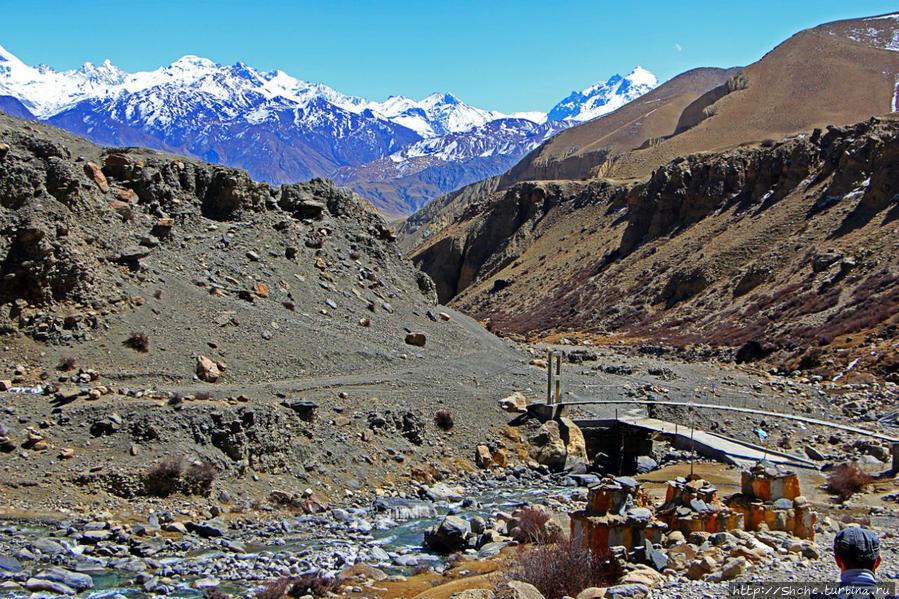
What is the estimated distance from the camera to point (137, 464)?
18062 mm

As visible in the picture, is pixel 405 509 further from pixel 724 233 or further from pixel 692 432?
pixel 724 233

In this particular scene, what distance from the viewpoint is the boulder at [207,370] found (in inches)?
919

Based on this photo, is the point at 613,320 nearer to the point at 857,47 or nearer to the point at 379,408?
the point at 379,408

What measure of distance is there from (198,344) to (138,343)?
1960 mm

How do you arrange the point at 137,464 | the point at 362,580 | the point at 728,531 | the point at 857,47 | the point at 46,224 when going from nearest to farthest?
the point at 728,531, the point at 362,580, the point at 137,464, the point at 46,224, the point at 857,47

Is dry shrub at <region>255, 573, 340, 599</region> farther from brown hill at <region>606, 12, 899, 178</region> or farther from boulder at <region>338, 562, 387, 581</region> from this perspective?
A: brown hill at <region>606, 12, 899, 178</region>

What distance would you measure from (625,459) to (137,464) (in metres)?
15.6

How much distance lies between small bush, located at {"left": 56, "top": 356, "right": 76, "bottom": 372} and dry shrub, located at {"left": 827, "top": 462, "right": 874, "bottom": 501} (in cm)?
1897

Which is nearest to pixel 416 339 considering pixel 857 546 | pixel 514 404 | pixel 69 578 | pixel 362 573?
pixel 514 404

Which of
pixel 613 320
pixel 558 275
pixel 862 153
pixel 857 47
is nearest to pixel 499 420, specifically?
pixel 613 320

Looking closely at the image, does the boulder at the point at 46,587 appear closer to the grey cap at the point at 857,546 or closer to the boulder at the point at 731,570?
the boulder at the point at 731,570

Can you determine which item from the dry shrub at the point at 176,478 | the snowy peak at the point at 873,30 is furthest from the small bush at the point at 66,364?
the snowy peak at the point at 873,30

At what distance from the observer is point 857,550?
6324mm

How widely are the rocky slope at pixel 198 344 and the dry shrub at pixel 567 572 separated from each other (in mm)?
9391
